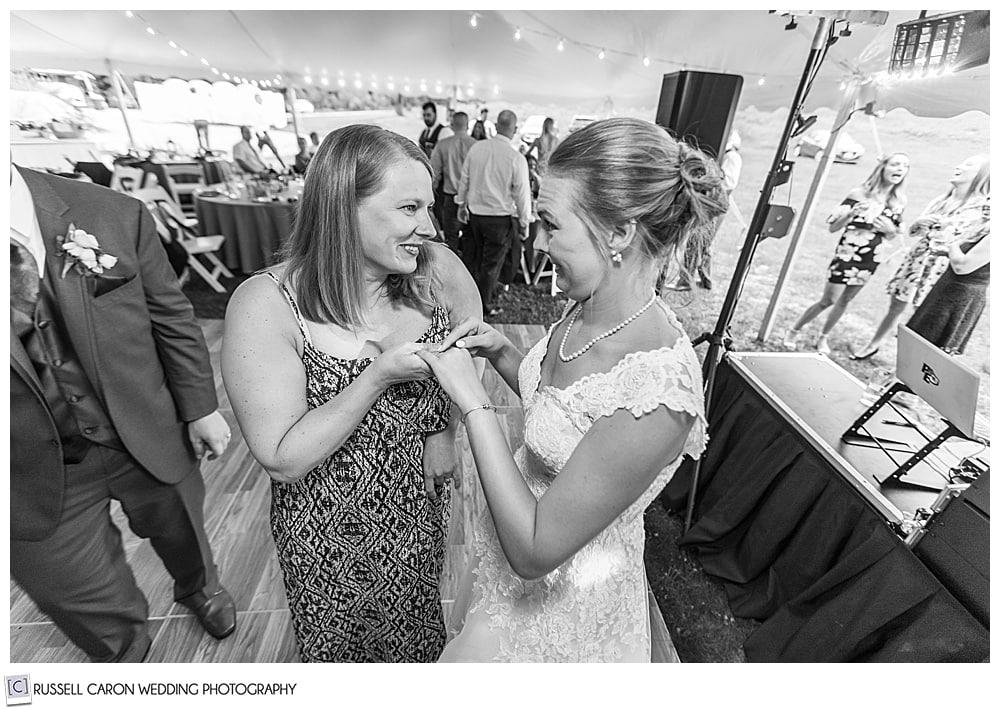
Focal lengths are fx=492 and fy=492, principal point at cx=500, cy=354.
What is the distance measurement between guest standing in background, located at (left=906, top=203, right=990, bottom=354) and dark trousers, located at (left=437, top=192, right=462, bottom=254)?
356cm

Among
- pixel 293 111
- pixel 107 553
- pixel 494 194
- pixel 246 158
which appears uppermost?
pixel 293 111

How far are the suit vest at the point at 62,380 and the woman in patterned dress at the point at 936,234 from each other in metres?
3.18

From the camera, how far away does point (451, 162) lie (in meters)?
4.64

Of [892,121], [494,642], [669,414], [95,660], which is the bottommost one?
[95,660]

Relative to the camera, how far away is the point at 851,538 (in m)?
1.47

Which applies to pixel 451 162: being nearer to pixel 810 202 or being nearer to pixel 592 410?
pixel 810 202

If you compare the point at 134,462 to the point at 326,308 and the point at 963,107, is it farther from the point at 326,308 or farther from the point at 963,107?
the point at 963,107

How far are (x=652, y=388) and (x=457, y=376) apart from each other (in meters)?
0.30

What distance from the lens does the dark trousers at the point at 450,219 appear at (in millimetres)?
4934

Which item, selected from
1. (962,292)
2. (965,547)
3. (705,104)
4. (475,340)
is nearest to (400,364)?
(475,340)

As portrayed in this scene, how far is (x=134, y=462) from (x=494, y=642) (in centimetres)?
95

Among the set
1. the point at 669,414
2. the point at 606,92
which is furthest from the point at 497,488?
the point at 606,92
